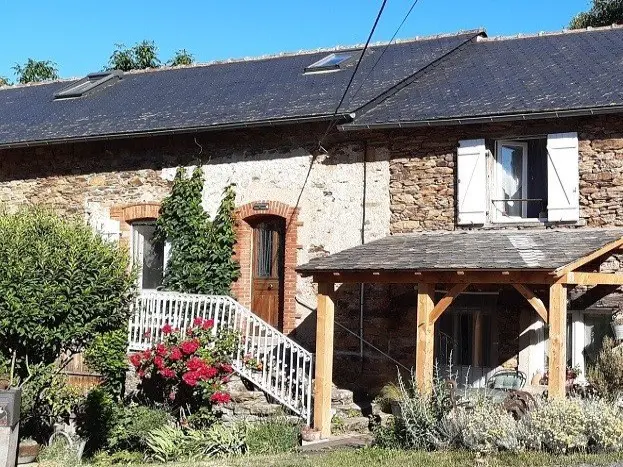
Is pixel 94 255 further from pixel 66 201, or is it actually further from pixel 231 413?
pixel 66 201

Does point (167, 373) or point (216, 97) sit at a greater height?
point (216, 97)

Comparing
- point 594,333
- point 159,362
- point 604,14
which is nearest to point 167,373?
point 159,362

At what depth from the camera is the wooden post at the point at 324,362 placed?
12469mm

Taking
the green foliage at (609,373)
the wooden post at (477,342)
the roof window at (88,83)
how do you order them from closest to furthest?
the green foliage at (609,373) < the wooden post at (477,342) < the roof window at (88,83)

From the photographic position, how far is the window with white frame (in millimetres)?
16906

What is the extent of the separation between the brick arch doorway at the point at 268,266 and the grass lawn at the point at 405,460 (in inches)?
186

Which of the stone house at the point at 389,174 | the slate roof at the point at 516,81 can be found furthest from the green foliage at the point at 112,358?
the slate roof at the point at 516,81

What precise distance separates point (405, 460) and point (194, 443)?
130 inches

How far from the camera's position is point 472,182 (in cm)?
1398

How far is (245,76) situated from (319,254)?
5.01m

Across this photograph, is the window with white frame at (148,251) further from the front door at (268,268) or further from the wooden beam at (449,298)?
the wooden beam at (449,298)

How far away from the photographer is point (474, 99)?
47.5ft

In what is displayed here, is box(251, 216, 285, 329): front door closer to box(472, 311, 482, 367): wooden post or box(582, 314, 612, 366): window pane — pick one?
box(472, 311, 482, 367): wooden post

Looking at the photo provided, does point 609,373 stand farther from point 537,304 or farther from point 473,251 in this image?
point 473,251
